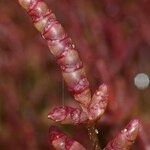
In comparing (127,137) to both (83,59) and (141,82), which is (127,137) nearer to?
(83,59)

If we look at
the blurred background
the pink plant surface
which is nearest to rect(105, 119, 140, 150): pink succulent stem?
the pink plant surface

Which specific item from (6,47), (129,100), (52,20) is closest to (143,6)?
(129,100)

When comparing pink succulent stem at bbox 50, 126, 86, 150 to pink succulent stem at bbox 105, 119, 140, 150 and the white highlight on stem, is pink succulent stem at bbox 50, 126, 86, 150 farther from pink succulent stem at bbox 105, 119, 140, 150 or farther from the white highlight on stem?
the white highlight on stem

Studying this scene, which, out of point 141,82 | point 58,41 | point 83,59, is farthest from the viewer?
point 141,82

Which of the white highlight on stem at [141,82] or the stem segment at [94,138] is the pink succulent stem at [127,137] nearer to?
the stem segment at [94,138]

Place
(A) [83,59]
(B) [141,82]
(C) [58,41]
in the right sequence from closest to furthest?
(C) [58,41], (A) [83,59], (B) [141,82]

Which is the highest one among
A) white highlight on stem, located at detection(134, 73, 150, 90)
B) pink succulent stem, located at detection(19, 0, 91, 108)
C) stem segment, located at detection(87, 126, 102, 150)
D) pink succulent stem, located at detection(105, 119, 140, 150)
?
pink succulent stem, located at detection(19, 0, 91, 108)

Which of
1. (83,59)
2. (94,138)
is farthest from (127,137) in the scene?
(83,59)

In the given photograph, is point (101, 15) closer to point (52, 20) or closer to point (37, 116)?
point (37, 116)
